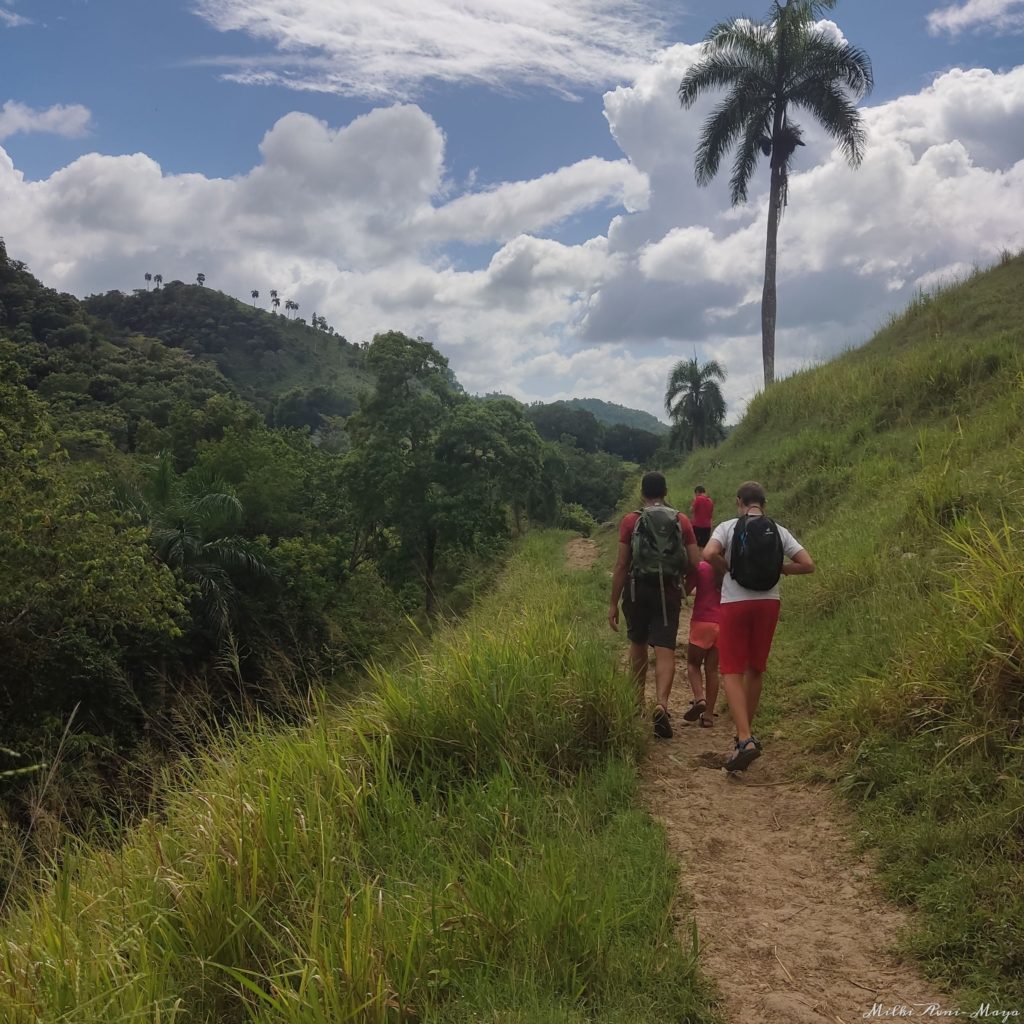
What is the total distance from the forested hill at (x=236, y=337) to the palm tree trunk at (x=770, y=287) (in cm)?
7323

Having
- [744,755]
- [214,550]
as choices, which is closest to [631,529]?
[744,755]

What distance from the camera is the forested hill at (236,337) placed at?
99250mm

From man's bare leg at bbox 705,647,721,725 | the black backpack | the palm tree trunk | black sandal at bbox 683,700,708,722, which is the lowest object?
black sandal at bbox 683,700,708,722

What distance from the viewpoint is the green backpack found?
5.09 meters

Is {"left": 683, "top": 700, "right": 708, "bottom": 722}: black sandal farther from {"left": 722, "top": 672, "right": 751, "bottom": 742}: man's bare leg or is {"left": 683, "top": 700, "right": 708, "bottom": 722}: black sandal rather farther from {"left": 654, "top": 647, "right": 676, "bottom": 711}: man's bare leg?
{"left": 722, "top": 672, "right": 751, "bottom": 742}: man's bare leg

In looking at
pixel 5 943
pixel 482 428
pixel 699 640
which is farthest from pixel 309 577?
pixel 5 943

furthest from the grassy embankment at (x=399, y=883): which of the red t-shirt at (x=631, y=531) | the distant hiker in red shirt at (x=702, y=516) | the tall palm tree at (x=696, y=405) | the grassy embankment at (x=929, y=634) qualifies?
the tall palm tree at (x=696, y=405)

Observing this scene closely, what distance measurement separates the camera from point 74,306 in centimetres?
7006

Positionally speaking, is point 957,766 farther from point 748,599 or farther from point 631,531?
point 631,531

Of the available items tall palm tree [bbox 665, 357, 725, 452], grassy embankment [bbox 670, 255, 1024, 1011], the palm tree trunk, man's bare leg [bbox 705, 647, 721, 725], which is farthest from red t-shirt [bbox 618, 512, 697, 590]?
tall palm tree [bbox 665, 357, 725, 452]

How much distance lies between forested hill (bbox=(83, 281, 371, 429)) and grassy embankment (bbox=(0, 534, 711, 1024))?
8831cm

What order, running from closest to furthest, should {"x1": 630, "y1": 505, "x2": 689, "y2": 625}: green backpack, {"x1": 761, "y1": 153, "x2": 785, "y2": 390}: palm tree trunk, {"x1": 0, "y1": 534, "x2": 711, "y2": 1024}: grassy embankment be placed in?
{"x1": 0, "y1": 534, "x2": 711, "y2": 1024}: grassy embankment
{"x1": 630, "y1": 505, "x2": 689, "y2": 625}: green backpack
{"x1": 761, "y1": 153, "x2": 785, "y2": 390}: palm tree trunk

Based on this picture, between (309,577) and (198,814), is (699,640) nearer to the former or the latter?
(198,814)

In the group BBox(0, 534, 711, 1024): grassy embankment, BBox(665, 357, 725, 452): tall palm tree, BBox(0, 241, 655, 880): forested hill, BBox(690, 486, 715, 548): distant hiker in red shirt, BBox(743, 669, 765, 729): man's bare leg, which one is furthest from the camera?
BBox(665, 357, 725, 452): tall palm tree
